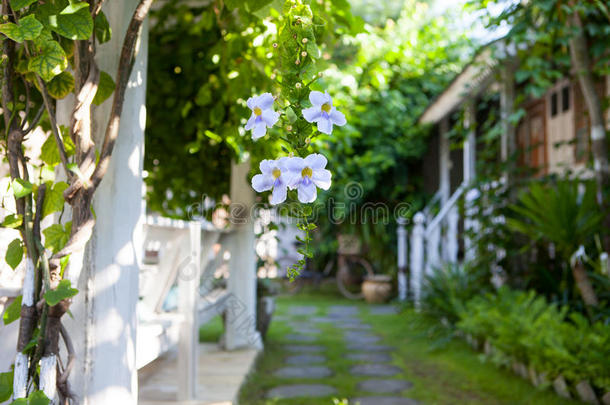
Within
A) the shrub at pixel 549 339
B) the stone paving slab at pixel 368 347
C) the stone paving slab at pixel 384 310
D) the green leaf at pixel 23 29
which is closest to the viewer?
the green leaf at pixel 23 29

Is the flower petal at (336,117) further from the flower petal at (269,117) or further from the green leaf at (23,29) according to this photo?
the green leaf at (23,29)

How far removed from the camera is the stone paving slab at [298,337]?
452 cm

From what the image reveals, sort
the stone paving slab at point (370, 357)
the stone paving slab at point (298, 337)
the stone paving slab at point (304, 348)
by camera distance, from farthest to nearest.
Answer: the stone paving slab at point (298, 337) → the stone paving slab at point (304, 348) → the stone paving slab at point (370, 357)

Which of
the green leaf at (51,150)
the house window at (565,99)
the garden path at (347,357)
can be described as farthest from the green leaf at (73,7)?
the house window at (565,99)

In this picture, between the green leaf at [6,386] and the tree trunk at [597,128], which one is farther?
the tree trunk at [597,128]

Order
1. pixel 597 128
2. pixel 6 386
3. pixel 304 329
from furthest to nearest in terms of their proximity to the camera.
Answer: pixel 304 329 < pixel 597 128 < pixel 6 386

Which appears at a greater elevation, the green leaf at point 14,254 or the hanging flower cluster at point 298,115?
the hanging flower cluster at point 298,115

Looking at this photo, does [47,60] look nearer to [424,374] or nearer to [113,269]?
[113,269]

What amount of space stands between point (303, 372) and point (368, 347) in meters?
1.06

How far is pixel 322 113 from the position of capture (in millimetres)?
834

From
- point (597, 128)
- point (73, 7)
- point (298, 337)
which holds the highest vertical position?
point (597, 128)

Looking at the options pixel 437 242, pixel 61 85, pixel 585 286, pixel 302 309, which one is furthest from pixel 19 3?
pixel 302 309

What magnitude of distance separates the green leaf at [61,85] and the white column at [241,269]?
7.85 ft

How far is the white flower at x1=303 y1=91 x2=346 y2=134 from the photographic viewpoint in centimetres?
82
